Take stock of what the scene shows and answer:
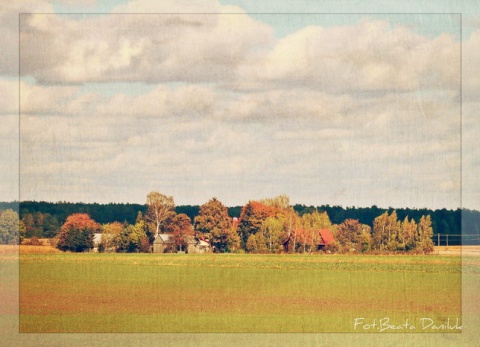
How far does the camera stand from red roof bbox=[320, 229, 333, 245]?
103ft

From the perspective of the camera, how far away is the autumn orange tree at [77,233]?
24805 mm

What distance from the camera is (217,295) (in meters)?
22.8

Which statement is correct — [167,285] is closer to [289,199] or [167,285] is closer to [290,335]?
[289,199]

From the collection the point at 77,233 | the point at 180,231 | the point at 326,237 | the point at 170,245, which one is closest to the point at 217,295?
the point at 180,231

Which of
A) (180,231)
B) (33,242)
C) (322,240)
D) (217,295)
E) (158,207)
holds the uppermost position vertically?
(158,207)

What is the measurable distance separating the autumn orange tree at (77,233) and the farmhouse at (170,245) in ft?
8.43

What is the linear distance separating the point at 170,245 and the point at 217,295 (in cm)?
668

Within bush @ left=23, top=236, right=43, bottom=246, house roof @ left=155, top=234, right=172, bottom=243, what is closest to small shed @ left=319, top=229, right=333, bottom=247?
house roof @ left=155, top=234, right=172, bottom=243

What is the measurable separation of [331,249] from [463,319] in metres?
13.7

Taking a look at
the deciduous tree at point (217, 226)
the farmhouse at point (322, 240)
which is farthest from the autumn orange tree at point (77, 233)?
the farmhouse at point (322, 240)

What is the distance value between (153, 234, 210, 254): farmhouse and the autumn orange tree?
2.57 meters

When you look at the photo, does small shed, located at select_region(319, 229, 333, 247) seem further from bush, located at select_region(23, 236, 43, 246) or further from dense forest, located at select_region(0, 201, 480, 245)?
bush, located at select_region(23, 236, 43, 246)

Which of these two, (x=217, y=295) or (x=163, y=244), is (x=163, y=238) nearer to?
(x=163, y=244)

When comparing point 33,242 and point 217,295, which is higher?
point 33,242
